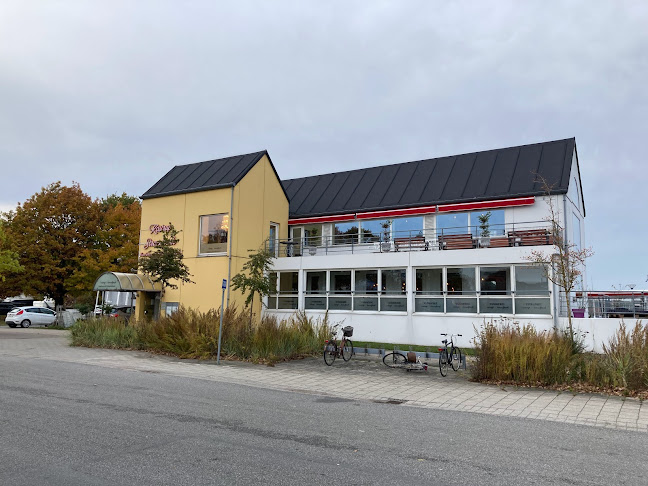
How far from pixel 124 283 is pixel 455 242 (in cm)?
1448

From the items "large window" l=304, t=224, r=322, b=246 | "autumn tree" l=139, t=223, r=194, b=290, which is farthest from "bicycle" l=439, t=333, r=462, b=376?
"large window" l=304, t=224, r=322, b=246

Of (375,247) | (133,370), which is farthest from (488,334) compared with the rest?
(375,247)

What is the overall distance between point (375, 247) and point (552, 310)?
9.11m

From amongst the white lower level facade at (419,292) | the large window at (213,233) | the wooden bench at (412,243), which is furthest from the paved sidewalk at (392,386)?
the large window at (213,233)

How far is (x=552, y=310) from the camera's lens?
1844 cm

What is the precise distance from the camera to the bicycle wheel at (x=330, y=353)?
14.8m

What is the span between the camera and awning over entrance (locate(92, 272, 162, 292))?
22.7 metres

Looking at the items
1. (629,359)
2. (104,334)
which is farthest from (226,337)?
(629,359)

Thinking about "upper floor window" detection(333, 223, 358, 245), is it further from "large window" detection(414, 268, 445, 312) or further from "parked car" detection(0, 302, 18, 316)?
"parked car" detection(0, 302, 18, 316)

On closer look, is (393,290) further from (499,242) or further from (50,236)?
(50,236)

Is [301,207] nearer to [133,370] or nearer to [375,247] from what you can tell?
[375,247]

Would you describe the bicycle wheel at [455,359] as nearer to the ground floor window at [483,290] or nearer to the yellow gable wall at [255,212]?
the ground floor window at [483,290]

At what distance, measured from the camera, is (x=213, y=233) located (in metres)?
24.8

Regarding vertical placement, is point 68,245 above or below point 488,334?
above
